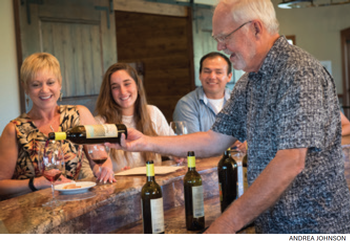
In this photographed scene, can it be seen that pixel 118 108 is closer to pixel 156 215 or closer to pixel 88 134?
pixel 88 134

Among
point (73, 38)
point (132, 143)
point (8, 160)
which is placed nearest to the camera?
point (132, 143)

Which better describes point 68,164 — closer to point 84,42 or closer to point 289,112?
point 289,112

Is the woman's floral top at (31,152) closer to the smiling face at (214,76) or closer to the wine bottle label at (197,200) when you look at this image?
the wine bottle label at (197,200)

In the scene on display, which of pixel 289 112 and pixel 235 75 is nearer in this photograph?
pixel 289 112

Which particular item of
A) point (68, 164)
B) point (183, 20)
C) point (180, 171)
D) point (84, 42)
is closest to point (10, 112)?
point (84, 42)

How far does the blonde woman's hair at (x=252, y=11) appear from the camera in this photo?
5.80 feet

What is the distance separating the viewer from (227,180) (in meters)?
2.21

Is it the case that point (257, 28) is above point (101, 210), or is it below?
above

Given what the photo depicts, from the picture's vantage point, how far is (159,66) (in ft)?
25.6

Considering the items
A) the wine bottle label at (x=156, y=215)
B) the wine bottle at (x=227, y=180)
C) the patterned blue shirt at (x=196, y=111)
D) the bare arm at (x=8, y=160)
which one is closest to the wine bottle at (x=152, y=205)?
the wine bottle label at (x=156, y=215)

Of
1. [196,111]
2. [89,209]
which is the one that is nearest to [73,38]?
[196,111]

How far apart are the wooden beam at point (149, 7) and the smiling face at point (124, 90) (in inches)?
85.8

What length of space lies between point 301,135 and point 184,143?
73 centimetres

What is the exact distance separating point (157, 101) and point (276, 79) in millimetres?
6286
